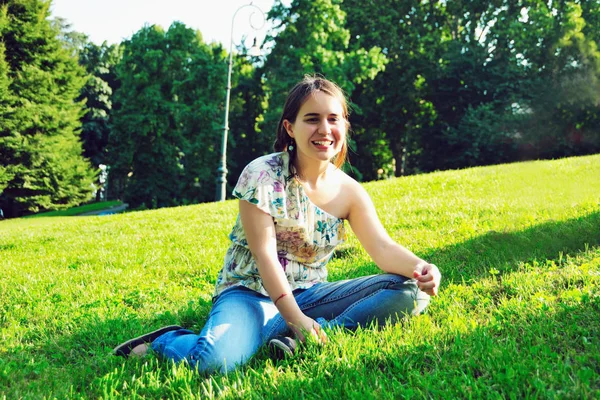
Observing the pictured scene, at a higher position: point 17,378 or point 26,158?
point 26,158

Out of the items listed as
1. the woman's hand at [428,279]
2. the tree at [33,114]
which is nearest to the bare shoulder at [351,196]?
the woman's hand at [428,279]

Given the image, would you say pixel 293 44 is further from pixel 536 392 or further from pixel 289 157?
pixel 536 392

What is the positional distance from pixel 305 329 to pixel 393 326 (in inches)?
22.4

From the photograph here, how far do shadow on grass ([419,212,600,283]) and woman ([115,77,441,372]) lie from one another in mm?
1105

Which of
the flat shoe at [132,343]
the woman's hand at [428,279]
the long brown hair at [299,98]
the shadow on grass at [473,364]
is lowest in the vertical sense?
the flat shoe at [132,343]

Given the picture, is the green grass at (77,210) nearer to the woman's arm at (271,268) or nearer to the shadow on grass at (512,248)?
the shadow on grass at (512,248)

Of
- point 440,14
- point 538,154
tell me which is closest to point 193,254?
point 538,154

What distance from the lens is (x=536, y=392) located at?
206 cm

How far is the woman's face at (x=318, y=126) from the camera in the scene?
127 inches

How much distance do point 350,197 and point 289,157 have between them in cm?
50

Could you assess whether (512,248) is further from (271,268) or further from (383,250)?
(271,268)

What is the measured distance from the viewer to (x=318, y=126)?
3217mm

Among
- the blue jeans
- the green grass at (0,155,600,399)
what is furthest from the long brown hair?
the green grass at (0,155,600,399)

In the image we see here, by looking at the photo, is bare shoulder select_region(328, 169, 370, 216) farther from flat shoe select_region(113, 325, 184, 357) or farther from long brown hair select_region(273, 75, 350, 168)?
A: flat shoe select_region(113, 325, 184, 357)
